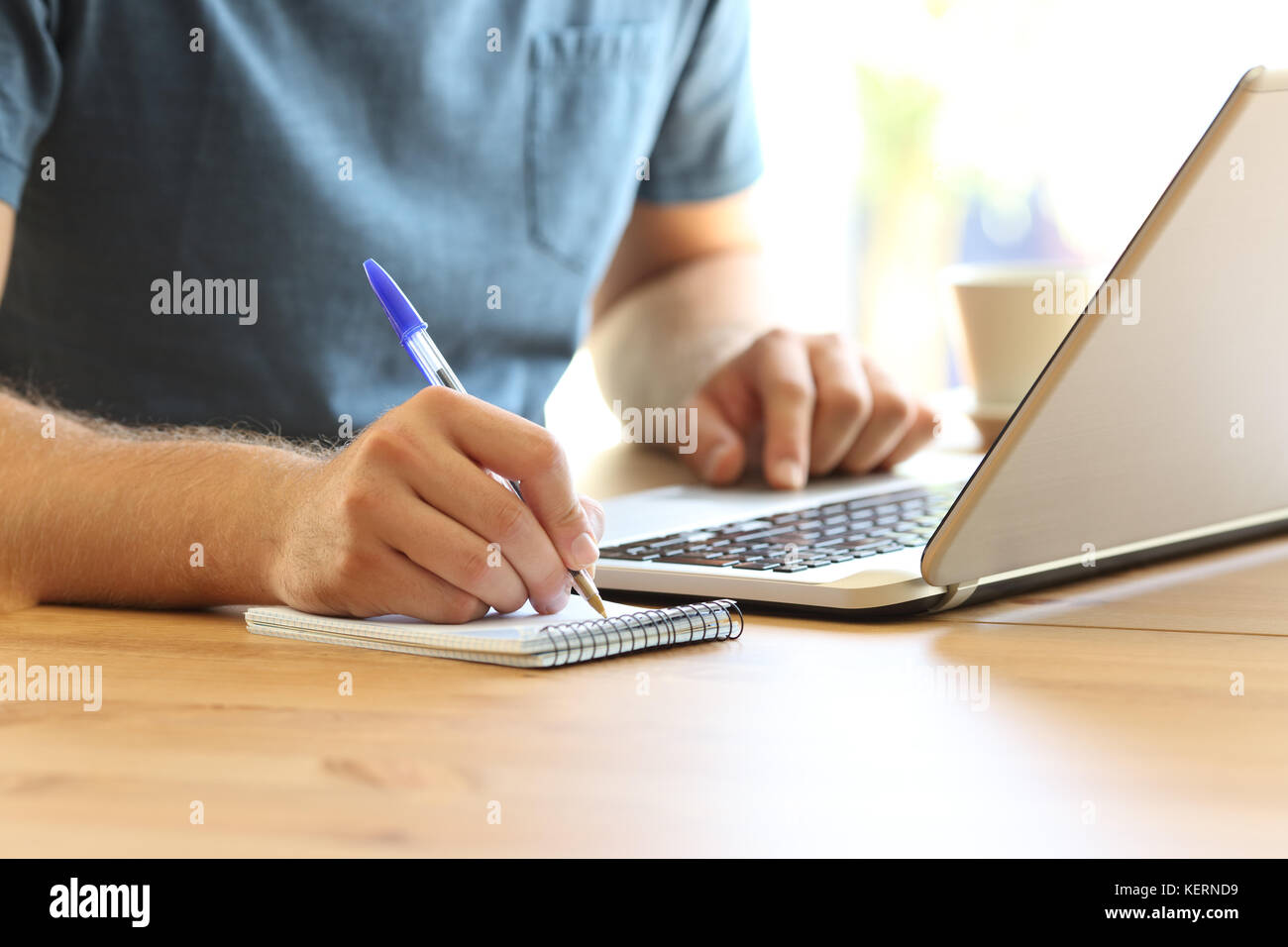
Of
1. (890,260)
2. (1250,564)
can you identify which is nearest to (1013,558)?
(1250,564)

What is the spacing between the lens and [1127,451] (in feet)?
2.22

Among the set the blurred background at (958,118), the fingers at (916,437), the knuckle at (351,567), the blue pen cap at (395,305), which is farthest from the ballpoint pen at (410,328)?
the blurred background at (958,118)

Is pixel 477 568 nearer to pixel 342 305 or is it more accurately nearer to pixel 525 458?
pixel 525 458

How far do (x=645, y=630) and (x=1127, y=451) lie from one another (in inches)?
10.2

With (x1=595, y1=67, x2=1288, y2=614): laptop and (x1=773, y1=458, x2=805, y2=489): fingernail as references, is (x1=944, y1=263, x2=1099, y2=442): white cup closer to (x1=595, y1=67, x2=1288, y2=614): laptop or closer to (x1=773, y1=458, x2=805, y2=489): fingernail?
(x1=773, y1=458, x2=805, y2=489): fingernail

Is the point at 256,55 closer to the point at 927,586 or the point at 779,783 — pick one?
the point at 927,586

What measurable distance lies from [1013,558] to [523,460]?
0.80ft

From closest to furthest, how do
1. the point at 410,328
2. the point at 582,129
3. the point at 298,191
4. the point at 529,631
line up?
the point at 529,631 → the point at 410,328 → the point at 298,191 → the point at 582,129

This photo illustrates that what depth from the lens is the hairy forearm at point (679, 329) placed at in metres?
1.38

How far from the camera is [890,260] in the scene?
3.97 m

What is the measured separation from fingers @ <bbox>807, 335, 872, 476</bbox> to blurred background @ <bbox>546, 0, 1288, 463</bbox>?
2.48 meters

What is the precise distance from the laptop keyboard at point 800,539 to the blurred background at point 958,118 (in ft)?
8.79

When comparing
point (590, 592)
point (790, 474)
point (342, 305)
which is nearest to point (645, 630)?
point (590, 592)
